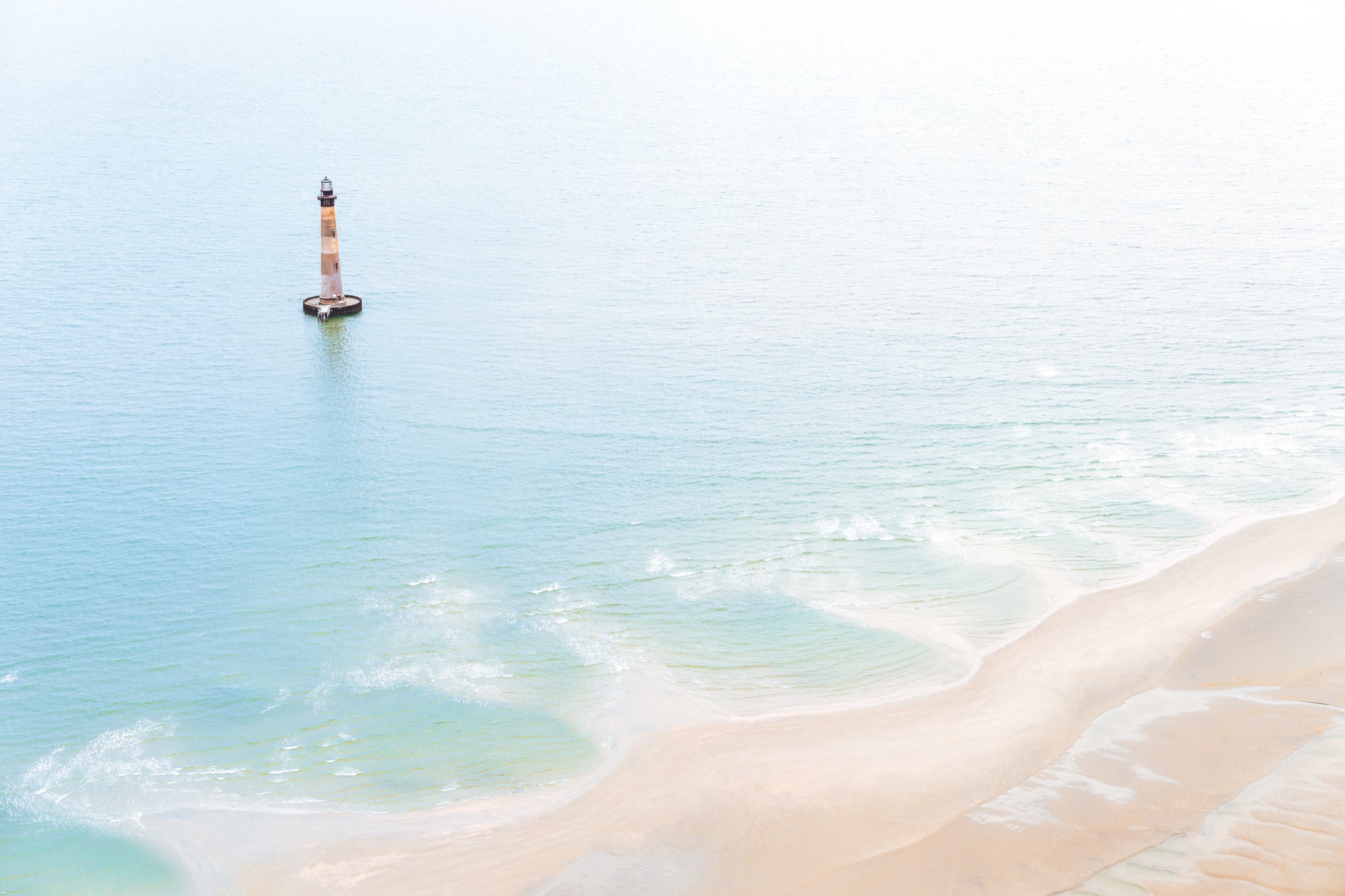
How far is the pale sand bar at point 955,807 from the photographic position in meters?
18.4

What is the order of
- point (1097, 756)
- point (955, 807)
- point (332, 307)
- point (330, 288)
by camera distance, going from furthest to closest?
point (330, 288) < point (332, 307) < point (1097, 756) < point (955, 807)

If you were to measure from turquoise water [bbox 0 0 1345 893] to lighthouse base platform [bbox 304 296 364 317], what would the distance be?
881 mm

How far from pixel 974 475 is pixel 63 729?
77.5 ft

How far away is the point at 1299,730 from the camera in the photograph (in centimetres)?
2120

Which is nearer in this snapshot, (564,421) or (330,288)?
(564,421)

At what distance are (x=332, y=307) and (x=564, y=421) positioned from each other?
15742 mm

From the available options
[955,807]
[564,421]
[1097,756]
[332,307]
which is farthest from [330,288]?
[1097,756]

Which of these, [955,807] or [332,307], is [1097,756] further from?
[332,307]

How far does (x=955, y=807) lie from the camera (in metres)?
19.9

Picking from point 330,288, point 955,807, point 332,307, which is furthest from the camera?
point 330,288

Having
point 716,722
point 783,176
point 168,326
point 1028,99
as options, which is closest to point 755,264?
point 783,176

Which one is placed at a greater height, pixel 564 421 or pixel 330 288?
pixel 330 288

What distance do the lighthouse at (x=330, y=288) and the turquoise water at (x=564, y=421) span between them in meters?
1.05

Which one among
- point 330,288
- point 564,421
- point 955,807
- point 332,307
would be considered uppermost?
point 330,288
